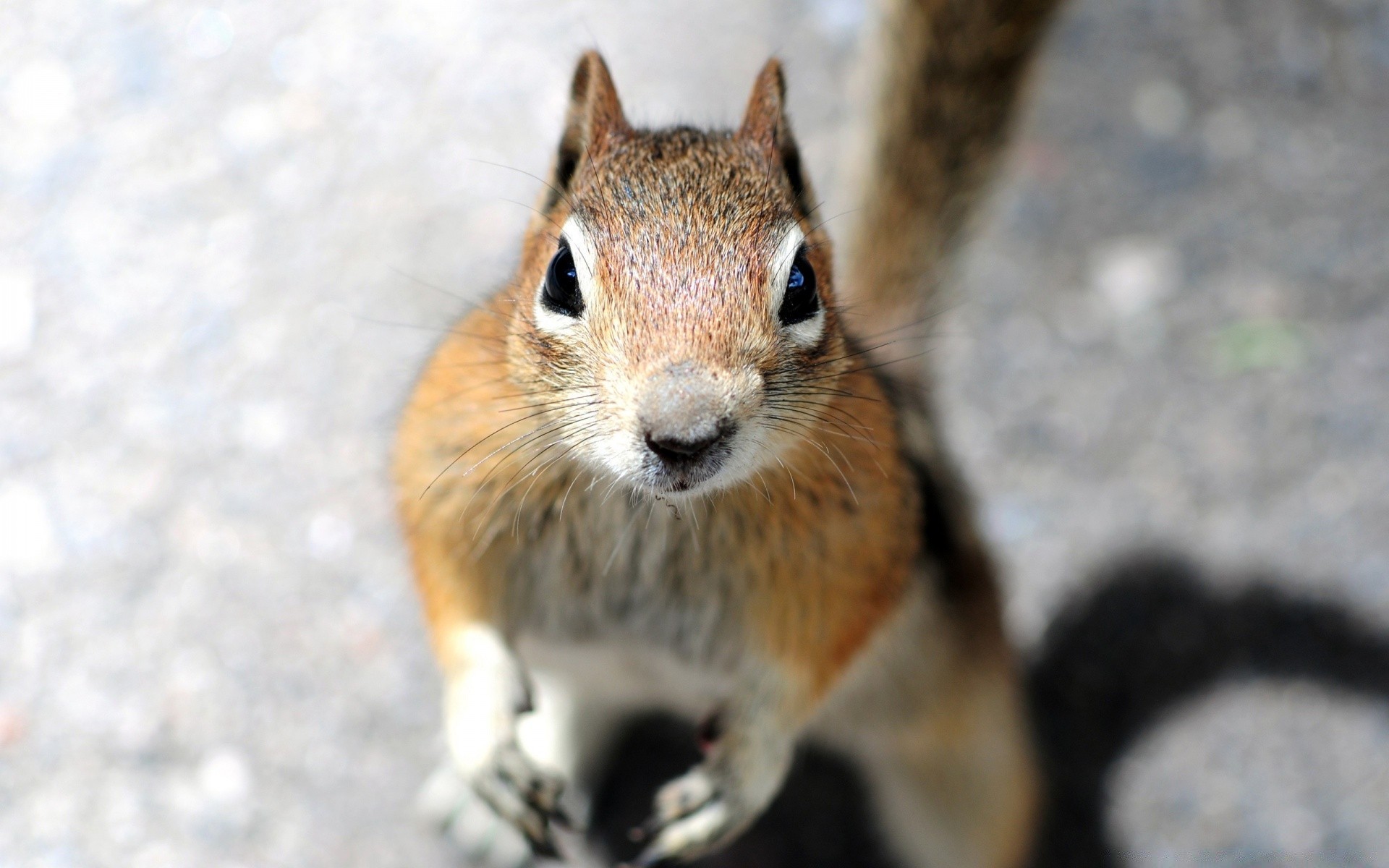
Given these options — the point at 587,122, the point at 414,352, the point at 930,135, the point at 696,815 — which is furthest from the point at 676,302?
the point at 414,352

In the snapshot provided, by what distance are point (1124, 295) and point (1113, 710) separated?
90cm

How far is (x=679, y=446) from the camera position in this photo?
3.70 ft

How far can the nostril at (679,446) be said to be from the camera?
1.12 meters

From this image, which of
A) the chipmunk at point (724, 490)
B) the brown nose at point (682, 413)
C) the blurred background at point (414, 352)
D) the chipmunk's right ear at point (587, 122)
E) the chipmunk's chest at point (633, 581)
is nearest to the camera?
the brown nose at point (682, 413)

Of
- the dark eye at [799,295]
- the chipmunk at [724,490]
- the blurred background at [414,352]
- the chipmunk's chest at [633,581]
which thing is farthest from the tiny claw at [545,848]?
the dark eye at [799,295]

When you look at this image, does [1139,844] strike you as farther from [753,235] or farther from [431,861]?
[753,235]

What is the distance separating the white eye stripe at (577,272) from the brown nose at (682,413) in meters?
0.15

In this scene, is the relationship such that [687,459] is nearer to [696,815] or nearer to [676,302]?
[676,302]

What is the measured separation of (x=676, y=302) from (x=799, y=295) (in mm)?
157

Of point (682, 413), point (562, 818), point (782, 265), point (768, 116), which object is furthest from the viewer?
point (562, 818)

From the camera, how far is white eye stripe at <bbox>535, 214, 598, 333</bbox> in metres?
1.25

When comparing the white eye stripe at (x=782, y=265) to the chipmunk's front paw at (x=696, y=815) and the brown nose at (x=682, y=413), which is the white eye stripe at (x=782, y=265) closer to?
the brown nose at (x=682, y=413)

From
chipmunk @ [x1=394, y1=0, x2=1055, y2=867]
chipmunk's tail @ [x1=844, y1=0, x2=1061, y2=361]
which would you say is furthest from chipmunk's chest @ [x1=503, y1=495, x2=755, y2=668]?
chipmunk's tail @ [x1=844, y1=0, x2=1061, y2=361]

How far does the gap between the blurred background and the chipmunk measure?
0.21 meters
